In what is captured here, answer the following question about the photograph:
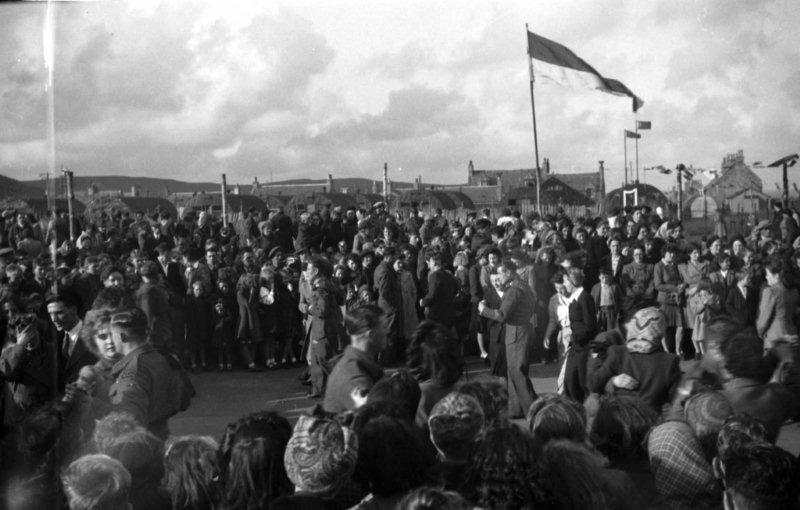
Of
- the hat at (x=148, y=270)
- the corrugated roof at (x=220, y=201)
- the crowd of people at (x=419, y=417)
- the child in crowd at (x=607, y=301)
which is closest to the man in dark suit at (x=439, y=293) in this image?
the crowd of people at (x=419, y=417)

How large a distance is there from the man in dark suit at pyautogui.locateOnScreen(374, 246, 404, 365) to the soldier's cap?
21.7 feet

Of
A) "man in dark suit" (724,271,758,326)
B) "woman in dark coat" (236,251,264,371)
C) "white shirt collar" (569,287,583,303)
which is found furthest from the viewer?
"woman in dark coat" (236,251,264,371)

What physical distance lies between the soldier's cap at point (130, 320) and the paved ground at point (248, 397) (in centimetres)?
358

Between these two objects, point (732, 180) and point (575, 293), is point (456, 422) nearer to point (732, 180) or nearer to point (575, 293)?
point (575, 293)

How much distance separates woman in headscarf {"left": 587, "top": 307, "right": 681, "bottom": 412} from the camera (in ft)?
16.2

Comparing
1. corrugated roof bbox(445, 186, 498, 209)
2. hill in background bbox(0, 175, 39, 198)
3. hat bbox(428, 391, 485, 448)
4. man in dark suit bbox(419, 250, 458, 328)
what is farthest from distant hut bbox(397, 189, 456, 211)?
corrugated roof bbox(445, 186, 498, 209)

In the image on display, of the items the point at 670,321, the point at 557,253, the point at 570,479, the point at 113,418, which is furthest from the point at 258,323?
the point at 570,479

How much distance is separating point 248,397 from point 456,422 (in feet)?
22.7

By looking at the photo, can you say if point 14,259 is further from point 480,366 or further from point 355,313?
point 355,313

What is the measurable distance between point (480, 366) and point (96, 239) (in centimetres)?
692

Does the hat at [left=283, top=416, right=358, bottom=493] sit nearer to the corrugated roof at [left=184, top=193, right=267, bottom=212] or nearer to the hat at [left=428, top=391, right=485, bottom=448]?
the hat at [left=428, top=391, right=485, bottom=448]

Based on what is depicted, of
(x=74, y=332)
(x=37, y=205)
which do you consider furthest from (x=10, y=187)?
(x=37, y=205)

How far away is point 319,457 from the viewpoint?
10.4ft

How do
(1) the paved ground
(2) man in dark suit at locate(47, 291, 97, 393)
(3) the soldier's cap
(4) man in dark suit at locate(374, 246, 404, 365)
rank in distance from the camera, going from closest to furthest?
(3) the soldier's cap
(2) man in dark suit at locate(47, 291, 97, 393)
(1) the paved ground
(4) man in dark suit at locate(374, 246, 404, 365)
